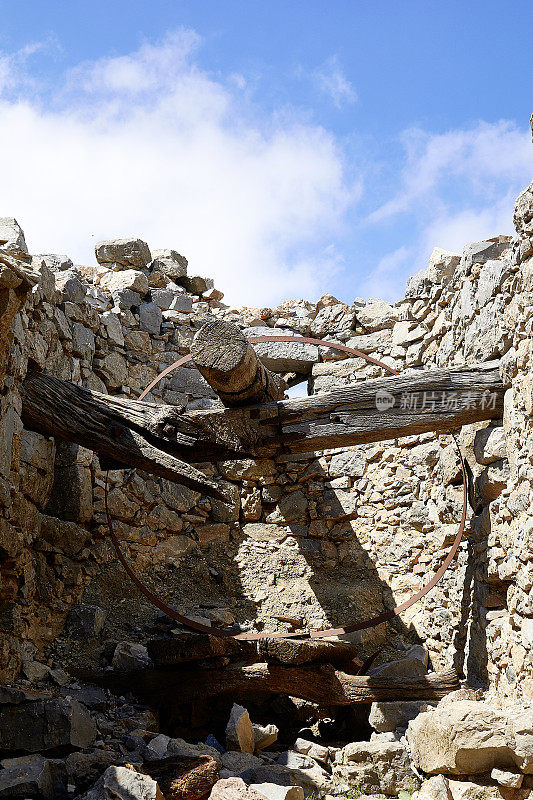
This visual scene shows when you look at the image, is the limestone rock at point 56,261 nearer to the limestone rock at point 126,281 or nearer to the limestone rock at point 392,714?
the limestone rock at point 126,281

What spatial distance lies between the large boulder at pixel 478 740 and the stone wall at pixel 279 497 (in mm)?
840

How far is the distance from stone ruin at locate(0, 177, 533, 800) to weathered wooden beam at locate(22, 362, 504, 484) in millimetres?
172

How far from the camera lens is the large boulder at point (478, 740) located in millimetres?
2969

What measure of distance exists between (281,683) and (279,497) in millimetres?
2487

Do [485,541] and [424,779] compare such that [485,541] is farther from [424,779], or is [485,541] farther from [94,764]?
[94,764]

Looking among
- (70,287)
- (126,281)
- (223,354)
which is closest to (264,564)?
(223,354)

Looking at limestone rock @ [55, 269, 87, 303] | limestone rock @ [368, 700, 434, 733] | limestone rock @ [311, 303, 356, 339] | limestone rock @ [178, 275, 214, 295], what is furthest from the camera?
limestone rock @ [178, 275, 214, 295]

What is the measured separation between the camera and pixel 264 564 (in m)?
6.34

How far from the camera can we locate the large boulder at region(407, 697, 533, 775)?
297cm

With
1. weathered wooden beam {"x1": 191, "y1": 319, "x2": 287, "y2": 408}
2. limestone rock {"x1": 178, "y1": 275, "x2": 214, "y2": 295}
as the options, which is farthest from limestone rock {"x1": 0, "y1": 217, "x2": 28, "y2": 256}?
limestone rock {"x1": 178, "y1": 275, "x2": 214, "y2": 295}

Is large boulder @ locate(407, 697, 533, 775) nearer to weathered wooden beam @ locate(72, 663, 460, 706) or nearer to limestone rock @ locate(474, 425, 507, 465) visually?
weathered wooden beam @ locate(72, 663, 460, 706)

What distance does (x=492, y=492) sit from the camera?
4.77m

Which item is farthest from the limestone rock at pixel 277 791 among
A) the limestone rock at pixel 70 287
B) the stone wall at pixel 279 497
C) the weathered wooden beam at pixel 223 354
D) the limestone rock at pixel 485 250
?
the limestone rock at pixel 70 287

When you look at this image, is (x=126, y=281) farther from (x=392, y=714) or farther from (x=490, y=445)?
(x=392, y=714)
